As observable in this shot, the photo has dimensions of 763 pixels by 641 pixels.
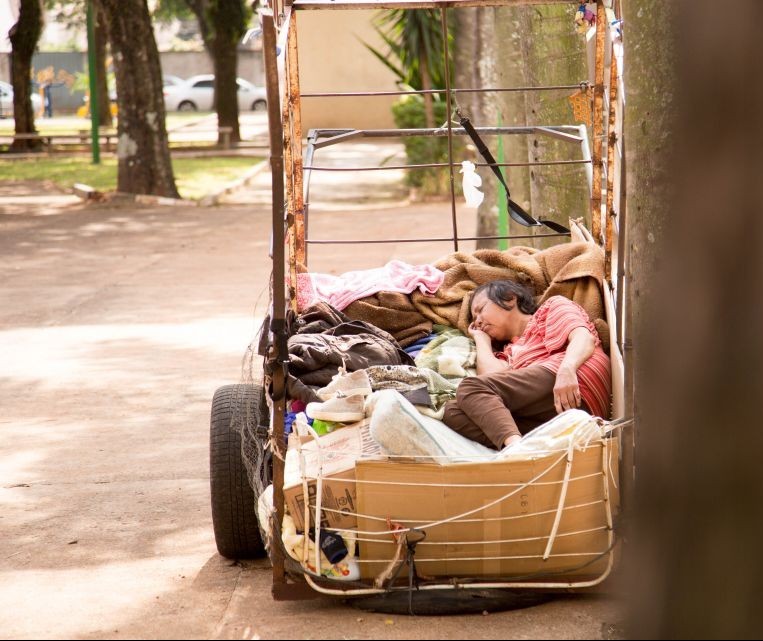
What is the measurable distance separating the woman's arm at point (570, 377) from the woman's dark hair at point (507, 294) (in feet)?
1.97

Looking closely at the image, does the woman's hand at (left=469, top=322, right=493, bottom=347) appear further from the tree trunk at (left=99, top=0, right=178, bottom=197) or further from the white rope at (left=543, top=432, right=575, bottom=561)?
the tree trunk at (left=99, top=0, right=178, bottom=197)

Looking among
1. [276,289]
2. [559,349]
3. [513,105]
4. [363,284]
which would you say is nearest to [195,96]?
[513,105]

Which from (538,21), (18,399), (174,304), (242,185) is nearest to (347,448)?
(18,399)

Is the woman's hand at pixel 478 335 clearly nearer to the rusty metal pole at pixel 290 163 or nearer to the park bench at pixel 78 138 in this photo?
the rusty metal pole at pixel 290 163

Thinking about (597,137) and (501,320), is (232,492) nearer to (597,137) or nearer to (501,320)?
(501,320)

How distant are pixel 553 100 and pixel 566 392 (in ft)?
12.2

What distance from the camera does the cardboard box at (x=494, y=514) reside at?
3129mm

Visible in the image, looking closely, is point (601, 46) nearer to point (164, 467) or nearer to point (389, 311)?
point (389, 311)

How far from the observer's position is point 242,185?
19.1 meters

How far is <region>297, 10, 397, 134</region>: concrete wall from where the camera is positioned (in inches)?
1069

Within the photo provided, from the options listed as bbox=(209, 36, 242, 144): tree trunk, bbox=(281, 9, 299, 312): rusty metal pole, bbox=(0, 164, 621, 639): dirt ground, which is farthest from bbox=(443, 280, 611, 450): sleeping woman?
bbox=(209, 36, 242, 144): tree trunk

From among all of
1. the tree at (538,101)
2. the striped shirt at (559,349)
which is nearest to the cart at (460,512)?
the striped shirt at (559,349)

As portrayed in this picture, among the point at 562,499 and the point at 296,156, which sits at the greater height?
the point at 296,156

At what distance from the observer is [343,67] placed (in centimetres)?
2739
